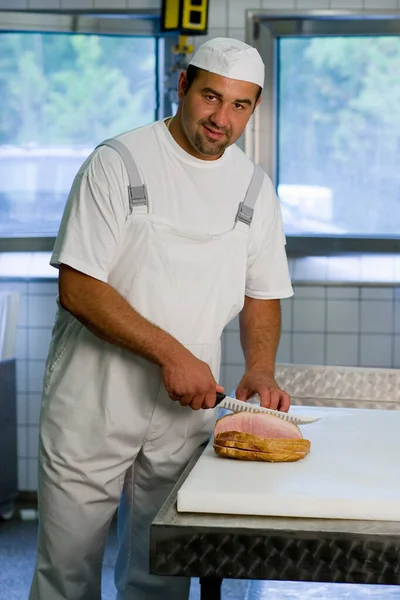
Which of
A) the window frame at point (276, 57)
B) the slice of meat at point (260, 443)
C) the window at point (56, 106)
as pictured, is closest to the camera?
the slice of meat at point (260, 443)

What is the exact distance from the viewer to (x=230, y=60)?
189cm

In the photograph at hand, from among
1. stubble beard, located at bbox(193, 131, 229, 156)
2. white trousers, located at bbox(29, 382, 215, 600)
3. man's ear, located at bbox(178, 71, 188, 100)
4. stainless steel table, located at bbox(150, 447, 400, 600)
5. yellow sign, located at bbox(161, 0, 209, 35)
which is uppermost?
yellow sign, located at bbox(161, 0, 209, 35)

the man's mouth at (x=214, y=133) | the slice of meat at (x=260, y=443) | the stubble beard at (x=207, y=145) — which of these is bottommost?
the slice of meat at (x=260, y=443)

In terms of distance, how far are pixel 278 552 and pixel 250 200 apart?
1.03 meters

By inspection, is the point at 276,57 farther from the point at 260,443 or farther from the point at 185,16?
the point at 260,443

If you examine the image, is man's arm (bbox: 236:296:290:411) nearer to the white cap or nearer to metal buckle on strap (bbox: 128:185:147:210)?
metal buckle on strap (bbox: 128:185:147:210)

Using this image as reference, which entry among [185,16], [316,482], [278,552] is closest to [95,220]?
[316,482]

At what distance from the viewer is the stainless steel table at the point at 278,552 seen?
1209 mm

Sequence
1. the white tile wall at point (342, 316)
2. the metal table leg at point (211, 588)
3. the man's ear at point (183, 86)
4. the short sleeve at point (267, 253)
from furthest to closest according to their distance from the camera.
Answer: the white tile wall at point (342, 316), the short sleeve at point (267, 253), the man's ear at point (183, 86), the metal table leg at point (211, 588)

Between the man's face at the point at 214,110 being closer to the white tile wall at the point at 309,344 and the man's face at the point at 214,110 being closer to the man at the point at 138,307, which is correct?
the man at the point at 138,307

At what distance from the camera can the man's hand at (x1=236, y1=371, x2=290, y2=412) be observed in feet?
6.31

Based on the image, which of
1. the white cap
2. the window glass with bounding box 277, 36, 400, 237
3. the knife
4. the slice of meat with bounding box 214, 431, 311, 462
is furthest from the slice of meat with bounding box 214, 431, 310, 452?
Answer: the window glass with bounding box 277, 36, 400, 237

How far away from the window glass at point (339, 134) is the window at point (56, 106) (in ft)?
2.26

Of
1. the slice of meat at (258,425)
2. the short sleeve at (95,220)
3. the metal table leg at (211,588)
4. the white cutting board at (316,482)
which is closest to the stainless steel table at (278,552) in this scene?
the white cutting board at (316,482)
